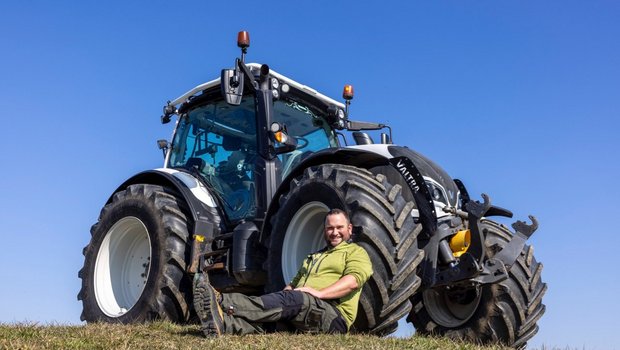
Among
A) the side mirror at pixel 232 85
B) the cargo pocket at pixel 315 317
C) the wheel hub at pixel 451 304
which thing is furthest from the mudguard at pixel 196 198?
the cargo pocket at pixel 315 317

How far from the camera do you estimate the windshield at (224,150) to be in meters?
7.86

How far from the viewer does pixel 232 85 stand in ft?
24.3

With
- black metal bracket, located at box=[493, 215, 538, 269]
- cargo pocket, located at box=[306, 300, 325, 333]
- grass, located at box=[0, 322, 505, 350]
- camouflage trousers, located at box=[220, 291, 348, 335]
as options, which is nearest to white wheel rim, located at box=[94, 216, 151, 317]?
grass, located at box=[0, 322, 505, 350]

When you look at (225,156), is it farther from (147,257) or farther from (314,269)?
(314,269)

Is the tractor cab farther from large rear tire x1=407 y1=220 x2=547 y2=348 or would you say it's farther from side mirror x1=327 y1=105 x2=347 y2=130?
large rear tire x1=407 y1=220 x2=547 y2=348

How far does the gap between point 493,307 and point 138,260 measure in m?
4.23

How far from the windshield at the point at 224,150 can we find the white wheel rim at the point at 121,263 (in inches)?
38.7

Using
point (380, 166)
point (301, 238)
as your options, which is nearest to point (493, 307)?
point (380, 166)

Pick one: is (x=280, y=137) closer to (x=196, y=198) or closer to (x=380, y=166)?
(x=380, y=166)

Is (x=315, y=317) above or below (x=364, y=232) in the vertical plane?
below

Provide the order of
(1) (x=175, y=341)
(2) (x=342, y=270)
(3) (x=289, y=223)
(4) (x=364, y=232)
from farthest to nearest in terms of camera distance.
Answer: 1. (3) (x=289, y=223)
2. (4) (x=364, y=232)
3. (2) (x=342, y=270)
4. (1) (x=175, y=341)

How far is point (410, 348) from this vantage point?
4.89 m

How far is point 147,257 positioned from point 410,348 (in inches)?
180

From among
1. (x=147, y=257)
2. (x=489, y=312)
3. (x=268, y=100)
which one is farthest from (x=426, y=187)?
(x=147, y=257)
